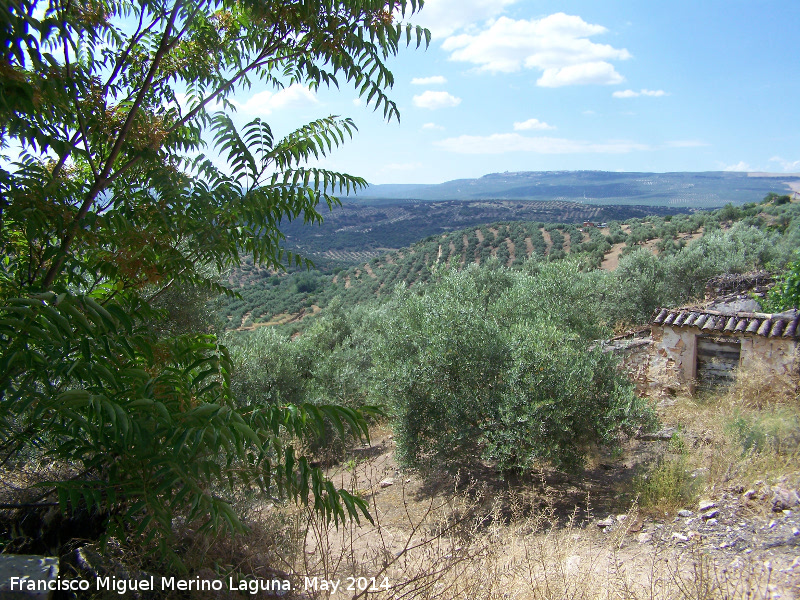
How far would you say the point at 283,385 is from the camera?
11.5 m

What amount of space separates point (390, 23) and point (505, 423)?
17.7 ft

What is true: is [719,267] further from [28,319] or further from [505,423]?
[28,319]

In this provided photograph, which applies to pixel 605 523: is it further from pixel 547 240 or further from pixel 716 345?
pixel 547 240

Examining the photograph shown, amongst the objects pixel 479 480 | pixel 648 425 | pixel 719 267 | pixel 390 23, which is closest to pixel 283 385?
pixel 479 480

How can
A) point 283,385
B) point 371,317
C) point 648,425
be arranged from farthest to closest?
point 371,317
point 283,385
point 648,425

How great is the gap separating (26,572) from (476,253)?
141 feet

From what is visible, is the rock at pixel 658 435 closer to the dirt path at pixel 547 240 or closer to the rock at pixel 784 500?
the rock at pixel 784 500

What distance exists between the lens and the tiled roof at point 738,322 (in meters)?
9.39

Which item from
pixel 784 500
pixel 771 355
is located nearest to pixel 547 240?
pixel 771 355

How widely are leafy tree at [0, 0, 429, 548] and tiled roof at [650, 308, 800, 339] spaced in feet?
30.6

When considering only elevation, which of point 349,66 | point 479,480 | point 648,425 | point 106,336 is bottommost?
point 479,480

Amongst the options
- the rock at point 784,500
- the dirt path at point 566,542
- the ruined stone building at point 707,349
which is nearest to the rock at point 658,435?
the dirt path at point 566,542

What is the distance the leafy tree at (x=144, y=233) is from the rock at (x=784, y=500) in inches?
213

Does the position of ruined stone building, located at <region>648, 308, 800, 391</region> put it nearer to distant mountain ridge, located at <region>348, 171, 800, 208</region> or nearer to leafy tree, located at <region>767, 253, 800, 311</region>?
leafy tree, located at <region>767, 253, 800, 311</region>
